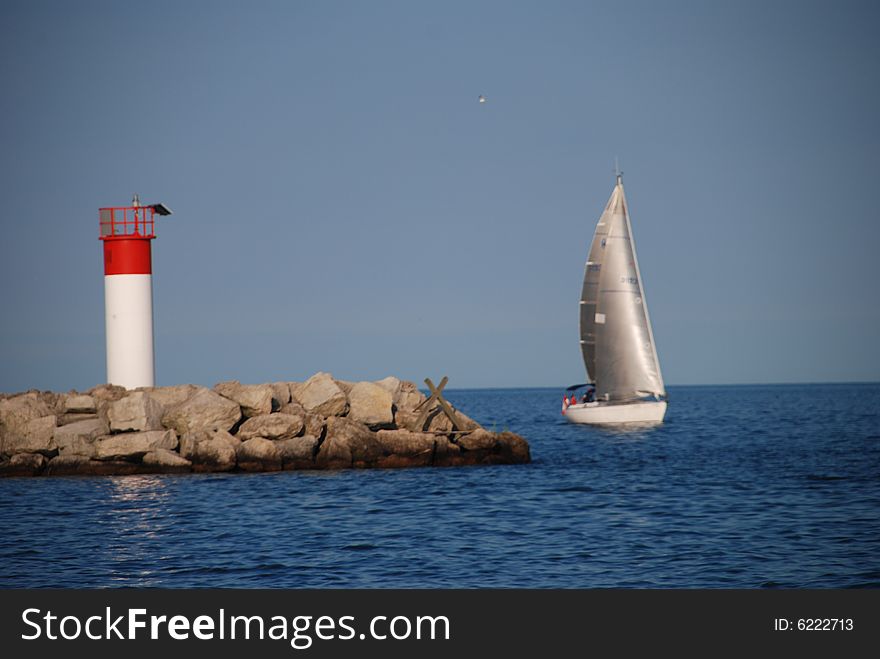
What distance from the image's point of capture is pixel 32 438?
3366 cm

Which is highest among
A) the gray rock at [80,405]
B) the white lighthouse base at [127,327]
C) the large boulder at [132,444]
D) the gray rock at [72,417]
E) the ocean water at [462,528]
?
the white lighthouse base at [127,327]

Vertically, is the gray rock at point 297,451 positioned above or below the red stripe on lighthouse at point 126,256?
below

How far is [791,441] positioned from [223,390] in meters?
27.7

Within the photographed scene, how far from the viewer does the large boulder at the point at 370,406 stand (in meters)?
36.0

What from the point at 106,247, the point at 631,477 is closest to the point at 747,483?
the point at 631,477

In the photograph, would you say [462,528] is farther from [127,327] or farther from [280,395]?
[127,327]

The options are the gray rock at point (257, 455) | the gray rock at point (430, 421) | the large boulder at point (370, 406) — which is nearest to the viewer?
the gray rock at point (257, 455)

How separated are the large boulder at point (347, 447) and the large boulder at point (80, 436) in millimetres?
6639

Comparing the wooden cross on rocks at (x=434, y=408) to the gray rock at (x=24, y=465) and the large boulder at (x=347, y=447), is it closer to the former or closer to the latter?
the large boulder at (x=347, y=447)

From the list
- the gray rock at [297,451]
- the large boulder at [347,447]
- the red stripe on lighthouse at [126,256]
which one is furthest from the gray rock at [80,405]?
the large boulder at [347,447]

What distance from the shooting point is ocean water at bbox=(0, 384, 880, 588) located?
763 inches

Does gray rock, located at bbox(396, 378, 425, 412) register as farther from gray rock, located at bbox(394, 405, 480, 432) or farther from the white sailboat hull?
the white sailboat hull

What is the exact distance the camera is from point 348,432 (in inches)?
1371

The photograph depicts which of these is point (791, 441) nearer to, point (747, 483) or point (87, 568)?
point (747, 483)
